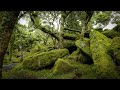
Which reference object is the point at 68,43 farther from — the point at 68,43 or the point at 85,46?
the point at 85,46

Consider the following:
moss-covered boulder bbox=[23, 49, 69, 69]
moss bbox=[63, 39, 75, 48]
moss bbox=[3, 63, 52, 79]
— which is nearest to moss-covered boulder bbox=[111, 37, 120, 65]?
moss bbox=[3, 63, 52, 79]

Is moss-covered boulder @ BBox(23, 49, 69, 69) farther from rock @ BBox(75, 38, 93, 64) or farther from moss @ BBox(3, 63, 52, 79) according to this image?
rock @ BBox(75, 38, 93, 64)

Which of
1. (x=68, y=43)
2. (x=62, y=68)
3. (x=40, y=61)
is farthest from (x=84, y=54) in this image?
(x=68, y=43)

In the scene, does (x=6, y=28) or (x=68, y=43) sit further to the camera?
(x=68, y=43)

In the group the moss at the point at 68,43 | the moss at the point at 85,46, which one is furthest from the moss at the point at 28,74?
the moss at the point at 68,43

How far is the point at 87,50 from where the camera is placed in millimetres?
16609

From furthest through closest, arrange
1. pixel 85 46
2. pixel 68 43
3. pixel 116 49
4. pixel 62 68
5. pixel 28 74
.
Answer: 1. pixel 68 43
2. pixel 85 46
3. pixel 28 74
4. pixel 62 68
5. pixel 116 49

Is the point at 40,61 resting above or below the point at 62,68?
above

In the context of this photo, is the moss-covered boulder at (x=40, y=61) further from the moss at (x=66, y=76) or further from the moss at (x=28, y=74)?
the moss at (x=66, y=76)
